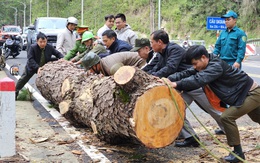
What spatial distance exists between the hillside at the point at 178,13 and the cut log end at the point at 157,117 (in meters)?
31.7

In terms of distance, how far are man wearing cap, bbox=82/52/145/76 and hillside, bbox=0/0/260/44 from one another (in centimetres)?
3016

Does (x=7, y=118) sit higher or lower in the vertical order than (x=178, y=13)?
lower

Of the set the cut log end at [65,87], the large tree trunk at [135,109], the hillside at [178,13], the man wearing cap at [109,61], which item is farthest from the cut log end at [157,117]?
the hillside at [178,13]

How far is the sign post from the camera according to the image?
16.1 feet

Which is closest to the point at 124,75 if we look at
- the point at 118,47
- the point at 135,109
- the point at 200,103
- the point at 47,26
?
the point at 135,109

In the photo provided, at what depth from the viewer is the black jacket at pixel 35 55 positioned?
8617mm

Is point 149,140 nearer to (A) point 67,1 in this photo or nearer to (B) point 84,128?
(B) point 84,128

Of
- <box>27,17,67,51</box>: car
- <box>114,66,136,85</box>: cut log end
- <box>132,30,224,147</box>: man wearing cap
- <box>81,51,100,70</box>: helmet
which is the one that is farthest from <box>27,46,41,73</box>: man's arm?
<box>27,17,67,51</box>: car

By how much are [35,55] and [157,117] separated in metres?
4.92

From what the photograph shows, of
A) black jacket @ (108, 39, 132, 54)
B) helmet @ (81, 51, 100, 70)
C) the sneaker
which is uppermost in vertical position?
black jacket @ (108, 39, 132, 54)

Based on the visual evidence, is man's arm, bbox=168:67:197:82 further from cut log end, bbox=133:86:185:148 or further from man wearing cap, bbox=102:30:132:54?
man wearing cap, bbox=102:30:132:54

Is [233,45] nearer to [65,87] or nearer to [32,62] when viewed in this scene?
[65,87]

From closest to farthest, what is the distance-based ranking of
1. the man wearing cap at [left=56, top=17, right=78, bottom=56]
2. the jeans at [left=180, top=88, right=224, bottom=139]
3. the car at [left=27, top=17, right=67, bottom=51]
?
the jeans at [left=180, top=88, right=224, bottom=139], the man wearing cap at [left=56, top=17, right=78, bottom=56], the car at [left=27, top=17, right=67, bottom=51]

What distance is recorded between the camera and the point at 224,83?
473cm
